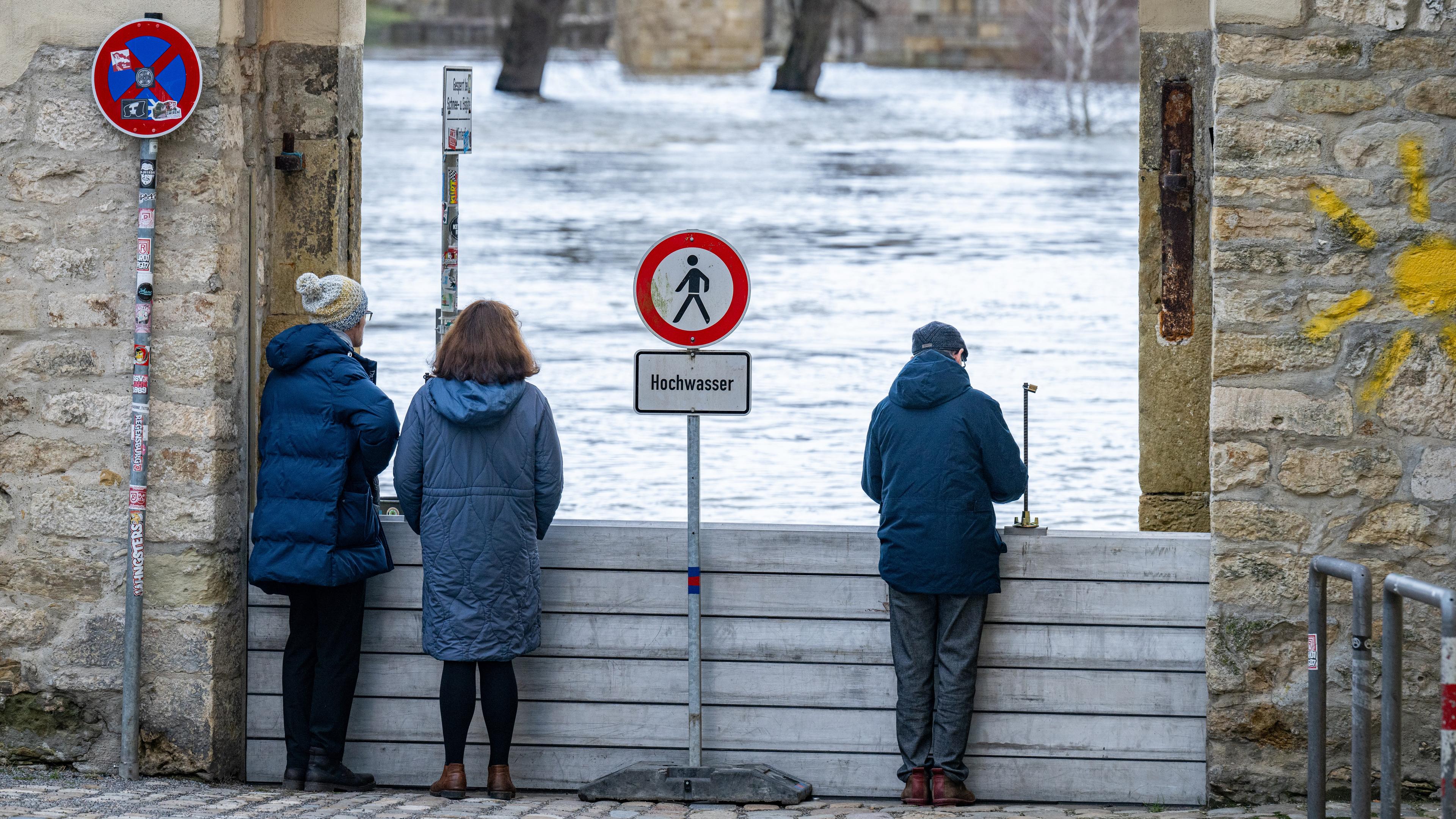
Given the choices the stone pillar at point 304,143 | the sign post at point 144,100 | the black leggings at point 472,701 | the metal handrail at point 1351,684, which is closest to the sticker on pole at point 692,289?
the black leggings at point 472,701

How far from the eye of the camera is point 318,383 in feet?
19.7

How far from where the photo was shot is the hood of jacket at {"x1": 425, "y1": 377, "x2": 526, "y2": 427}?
578cm

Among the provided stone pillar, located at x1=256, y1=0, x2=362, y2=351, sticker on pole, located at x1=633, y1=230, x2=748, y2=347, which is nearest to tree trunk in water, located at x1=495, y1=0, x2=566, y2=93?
stone pillar, located at x1=256, y1=0, x2=362, y2=351

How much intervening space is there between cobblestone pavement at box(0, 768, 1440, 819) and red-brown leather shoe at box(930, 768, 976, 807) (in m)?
0.02

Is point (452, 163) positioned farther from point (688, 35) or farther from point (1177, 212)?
point (688, 35)

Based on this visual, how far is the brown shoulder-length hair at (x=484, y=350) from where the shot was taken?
19.3 ft

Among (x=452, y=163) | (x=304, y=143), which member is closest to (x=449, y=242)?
(x=452, y=163)

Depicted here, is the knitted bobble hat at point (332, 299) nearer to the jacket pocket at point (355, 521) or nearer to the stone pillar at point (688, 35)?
the jacket pocket at point (355, 521)

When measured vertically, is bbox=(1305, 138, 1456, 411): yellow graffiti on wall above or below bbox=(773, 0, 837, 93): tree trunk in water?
below

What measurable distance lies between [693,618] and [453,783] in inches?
37.1

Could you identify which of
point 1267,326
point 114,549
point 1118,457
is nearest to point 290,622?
point 114,549

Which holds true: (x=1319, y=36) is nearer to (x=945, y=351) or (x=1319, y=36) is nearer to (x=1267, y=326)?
(x=1267, y=326)

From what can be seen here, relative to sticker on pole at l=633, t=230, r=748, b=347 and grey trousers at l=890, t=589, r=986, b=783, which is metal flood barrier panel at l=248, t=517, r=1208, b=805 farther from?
sticker on pole at l=633, t=230, r=748, b=347

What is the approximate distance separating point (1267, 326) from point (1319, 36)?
907 mm
